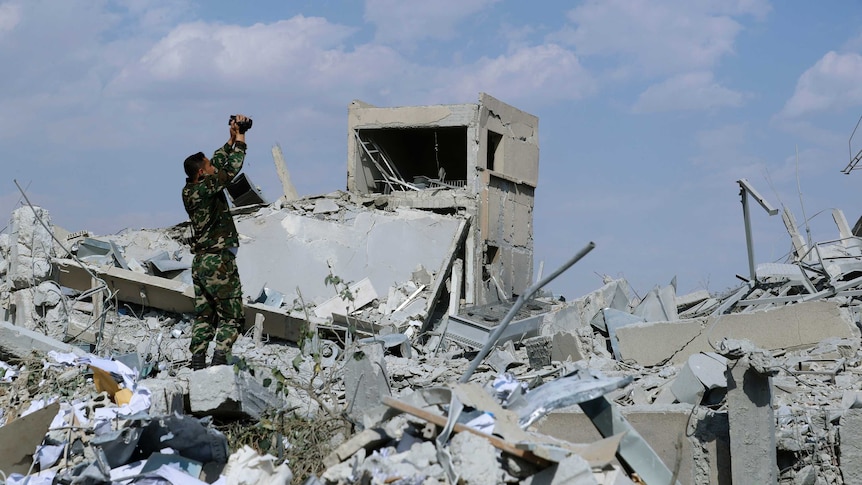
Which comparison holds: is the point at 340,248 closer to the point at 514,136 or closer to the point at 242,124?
the point at 514,136

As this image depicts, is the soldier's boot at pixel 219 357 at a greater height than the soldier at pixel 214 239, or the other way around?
the soldier at pixel 214 239


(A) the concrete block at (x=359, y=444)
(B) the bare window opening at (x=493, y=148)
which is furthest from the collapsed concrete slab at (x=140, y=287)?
(A) the concrete block at (x=359, y=444)

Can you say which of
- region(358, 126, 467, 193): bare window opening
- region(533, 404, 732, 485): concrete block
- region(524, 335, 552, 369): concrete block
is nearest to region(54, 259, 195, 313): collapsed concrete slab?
region(524, 335, 552, 369): concrete block

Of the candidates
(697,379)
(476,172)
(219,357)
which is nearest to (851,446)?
(697,379)

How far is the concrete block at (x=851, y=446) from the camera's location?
518cm

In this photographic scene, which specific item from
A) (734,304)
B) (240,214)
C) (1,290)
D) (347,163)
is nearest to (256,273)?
(240,214)

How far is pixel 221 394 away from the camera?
17.3ft

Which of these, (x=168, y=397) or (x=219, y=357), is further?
(x=219, y=357)

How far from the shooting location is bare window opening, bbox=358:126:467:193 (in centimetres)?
1565

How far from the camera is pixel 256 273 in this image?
43.1ft

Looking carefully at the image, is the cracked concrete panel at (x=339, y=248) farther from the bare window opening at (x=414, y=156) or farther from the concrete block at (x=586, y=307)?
A: the concrete block at (x=586, y=307)

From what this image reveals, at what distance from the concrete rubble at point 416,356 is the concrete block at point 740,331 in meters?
0.02

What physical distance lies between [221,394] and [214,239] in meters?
1.44

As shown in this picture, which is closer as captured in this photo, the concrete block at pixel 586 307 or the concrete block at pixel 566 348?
the concrete block at pixel 566 348
